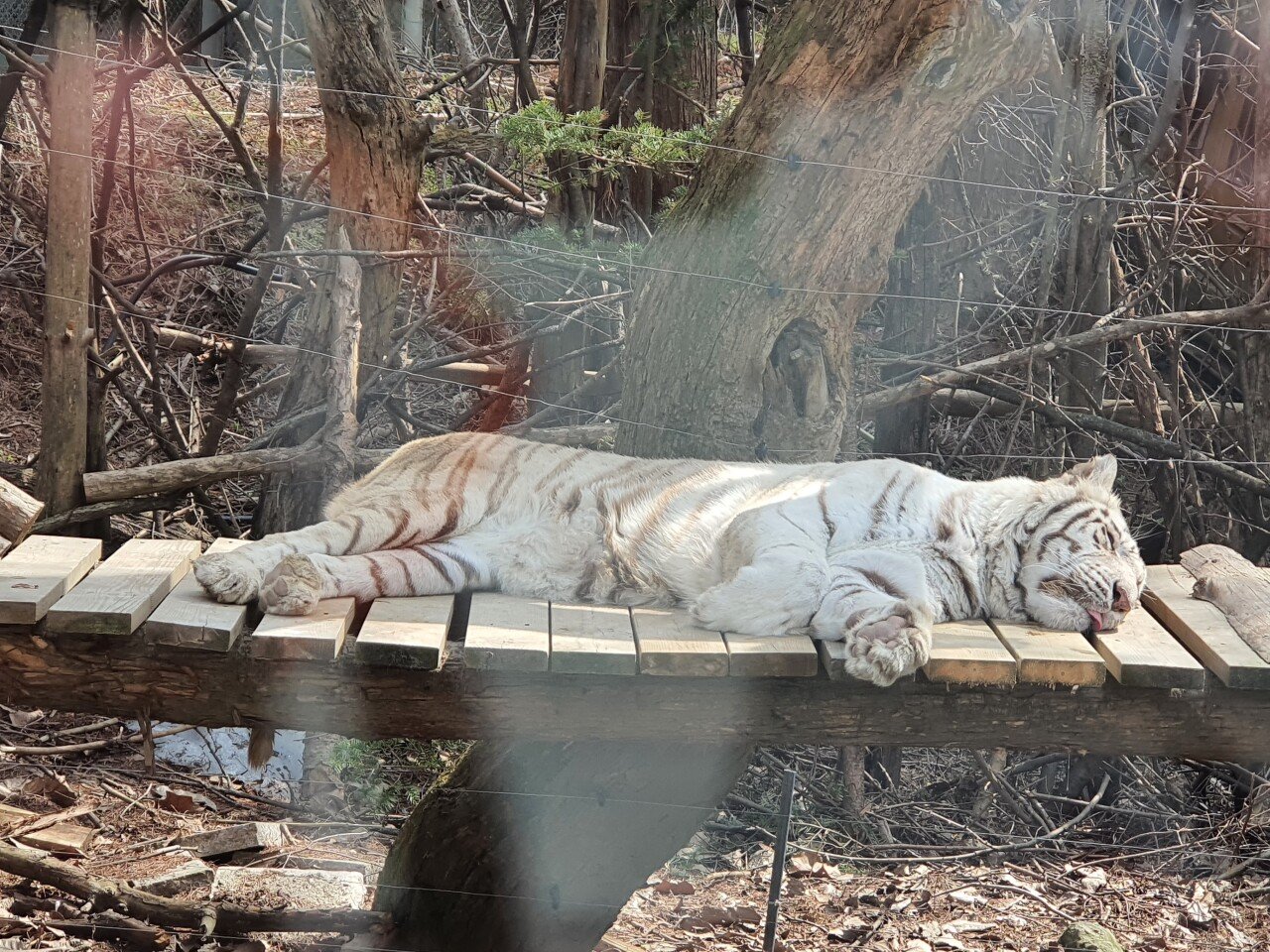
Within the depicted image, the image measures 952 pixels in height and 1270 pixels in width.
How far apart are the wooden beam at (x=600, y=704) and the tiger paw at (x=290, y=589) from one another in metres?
0.13

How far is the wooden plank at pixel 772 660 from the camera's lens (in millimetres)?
2611

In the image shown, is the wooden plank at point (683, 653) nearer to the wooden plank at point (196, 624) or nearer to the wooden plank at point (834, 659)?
the wooden plank at point (834, 659)

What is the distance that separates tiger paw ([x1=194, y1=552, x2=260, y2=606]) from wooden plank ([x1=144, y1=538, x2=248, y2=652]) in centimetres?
3

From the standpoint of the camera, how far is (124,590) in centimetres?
272

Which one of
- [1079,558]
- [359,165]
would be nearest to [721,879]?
[1079,558]

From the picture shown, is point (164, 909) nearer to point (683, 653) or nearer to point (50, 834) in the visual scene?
point (50, 834)

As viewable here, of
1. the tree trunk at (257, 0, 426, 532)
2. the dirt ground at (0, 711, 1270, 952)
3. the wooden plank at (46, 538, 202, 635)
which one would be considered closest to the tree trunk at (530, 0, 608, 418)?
the tree trunk at (257, 0, 426, 532)

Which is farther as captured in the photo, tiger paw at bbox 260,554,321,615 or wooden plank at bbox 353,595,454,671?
tiger paw at bbox 260,554,321,615

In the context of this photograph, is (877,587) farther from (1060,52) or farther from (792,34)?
(1060,52)

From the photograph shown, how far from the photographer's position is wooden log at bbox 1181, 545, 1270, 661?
114 inches

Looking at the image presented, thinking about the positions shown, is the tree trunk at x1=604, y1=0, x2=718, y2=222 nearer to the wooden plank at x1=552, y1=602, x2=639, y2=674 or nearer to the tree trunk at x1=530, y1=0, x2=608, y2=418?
the tree trunk at x1=530, y1=0, x2=608, y2=418

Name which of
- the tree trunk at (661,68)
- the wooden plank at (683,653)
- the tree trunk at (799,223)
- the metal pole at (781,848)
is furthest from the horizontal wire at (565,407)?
the metal pole at (781,848)

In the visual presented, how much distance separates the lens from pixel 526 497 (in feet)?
11.1

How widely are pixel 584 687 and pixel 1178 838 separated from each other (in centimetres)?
332
